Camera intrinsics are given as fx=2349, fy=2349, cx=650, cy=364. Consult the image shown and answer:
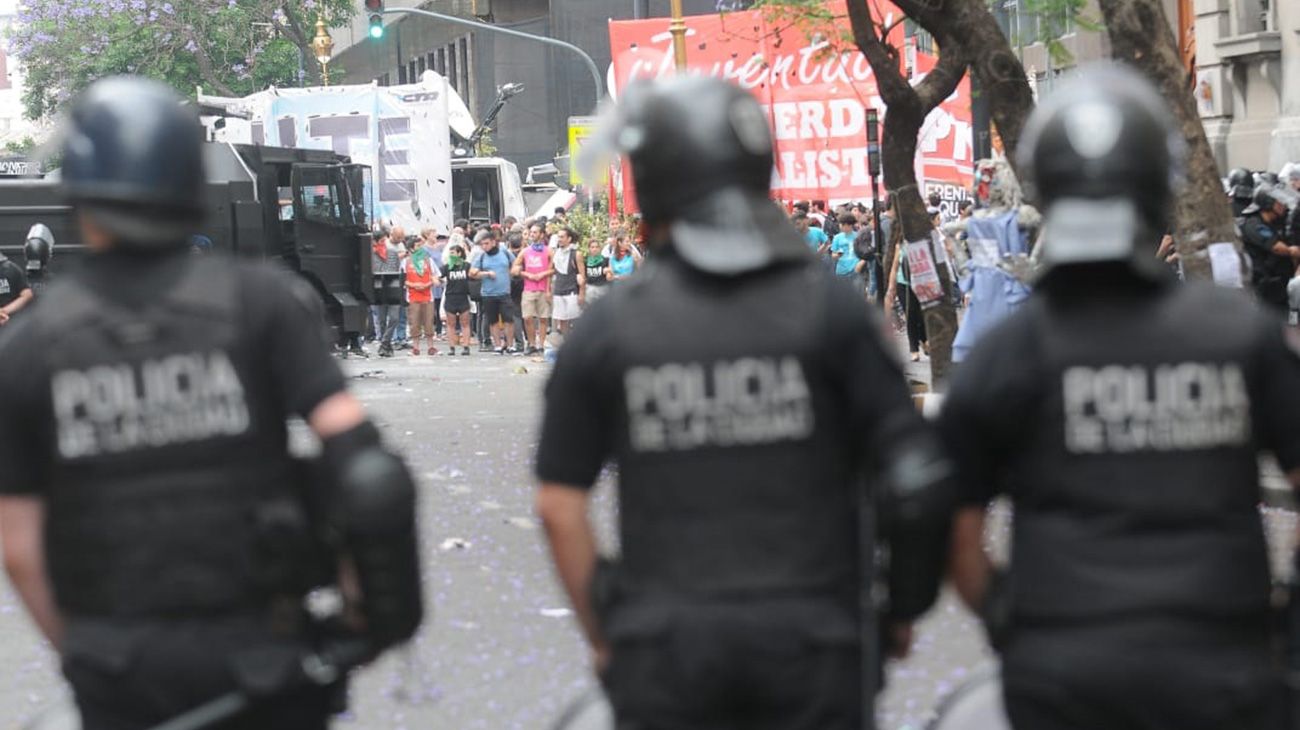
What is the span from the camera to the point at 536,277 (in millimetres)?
30844

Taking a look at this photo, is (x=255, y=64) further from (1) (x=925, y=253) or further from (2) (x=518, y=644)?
(2) (x=518, y=644)

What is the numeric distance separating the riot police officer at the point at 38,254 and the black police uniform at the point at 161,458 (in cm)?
2031

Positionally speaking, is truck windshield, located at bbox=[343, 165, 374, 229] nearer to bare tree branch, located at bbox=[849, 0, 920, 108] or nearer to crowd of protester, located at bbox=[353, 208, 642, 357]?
crowd of protester, located at bbox=[353, 208, 642, 357]

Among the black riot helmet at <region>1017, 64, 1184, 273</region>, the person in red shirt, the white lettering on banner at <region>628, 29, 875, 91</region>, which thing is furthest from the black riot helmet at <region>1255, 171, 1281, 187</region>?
the black riot helmet at <region>1017, 64, 1184, 273</region>

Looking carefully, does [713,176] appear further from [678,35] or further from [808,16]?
[678,35]

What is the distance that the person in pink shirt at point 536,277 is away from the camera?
30.9 meters

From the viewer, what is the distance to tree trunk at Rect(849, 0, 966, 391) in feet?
60.3

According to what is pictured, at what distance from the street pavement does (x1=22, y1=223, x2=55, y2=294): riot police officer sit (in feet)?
27.1

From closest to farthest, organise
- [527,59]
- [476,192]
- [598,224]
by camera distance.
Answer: [598,224] < [476,192] < [527,59]

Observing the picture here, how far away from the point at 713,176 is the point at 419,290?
29.1 meters

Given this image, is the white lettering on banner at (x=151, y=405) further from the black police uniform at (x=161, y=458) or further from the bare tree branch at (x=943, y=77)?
the bare tree branch at (x=943, y=77)

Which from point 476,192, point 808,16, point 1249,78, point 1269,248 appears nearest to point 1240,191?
point 1269,248

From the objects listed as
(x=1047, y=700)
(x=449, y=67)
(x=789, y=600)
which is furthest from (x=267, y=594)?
(x=449, y=67)

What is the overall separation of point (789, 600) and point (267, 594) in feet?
2.73
